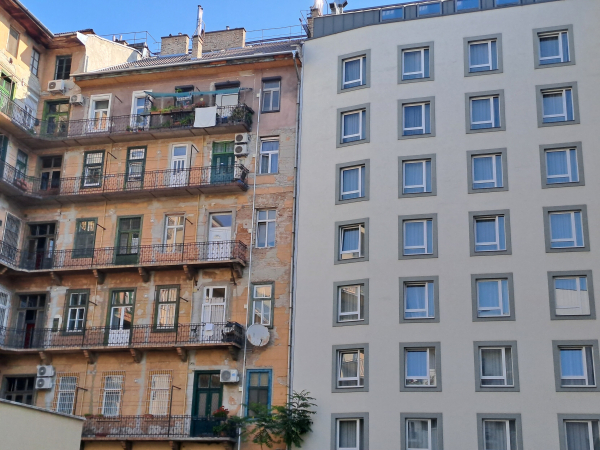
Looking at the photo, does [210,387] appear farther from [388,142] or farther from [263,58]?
[263,58]

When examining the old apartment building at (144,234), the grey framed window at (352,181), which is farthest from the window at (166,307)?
the grey framed window at (352,181)

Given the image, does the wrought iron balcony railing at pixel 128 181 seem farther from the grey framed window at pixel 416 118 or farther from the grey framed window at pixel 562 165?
the grey framed window at pixel 562 165

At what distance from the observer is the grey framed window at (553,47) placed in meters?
36.3

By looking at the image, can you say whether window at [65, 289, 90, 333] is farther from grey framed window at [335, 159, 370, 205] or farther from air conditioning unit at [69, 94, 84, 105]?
grey framed window at [335, 159, 370, 205]

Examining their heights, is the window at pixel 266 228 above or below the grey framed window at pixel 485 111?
below

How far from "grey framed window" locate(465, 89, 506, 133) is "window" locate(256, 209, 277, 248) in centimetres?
935

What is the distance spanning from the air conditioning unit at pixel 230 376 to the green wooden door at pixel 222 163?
8.56 metres

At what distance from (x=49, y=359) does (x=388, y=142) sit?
17.8 meters

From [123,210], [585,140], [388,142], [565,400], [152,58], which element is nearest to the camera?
[565,400]

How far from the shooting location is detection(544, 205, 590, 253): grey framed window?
110 feet

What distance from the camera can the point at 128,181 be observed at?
40.0 metres

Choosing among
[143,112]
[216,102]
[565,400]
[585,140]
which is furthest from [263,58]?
[565,400]

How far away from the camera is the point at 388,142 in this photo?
37.0m

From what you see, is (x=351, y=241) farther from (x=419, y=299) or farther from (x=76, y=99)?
(x=76, y=99)
